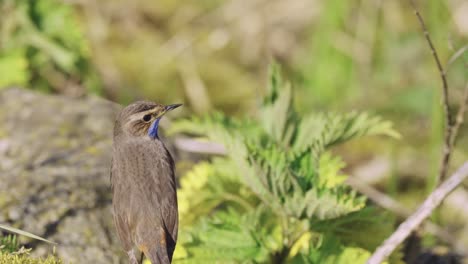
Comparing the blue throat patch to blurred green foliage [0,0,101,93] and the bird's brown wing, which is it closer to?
the bird's brown wing

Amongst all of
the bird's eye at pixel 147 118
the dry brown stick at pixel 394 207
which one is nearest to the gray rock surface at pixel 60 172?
the bird's eye at pixel 147 118

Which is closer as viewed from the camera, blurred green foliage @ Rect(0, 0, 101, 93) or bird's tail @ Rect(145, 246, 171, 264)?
bird's tail @ Rect(145, 246, 171, 264)

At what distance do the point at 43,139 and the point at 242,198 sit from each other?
1530mm

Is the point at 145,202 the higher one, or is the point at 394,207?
the point at 145,202

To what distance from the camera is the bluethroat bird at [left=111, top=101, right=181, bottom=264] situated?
3.75m

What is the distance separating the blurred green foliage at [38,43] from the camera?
6012 millimetres

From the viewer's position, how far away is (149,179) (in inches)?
154

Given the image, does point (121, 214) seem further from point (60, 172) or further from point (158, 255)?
point (60, 172)

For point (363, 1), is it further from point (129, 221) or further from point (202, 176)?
point (129, 221)

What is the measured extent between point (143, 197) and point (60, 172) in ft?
3.49

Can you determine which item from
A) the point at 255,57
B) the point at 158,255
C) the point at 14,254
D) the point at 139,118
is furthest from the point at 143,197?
the point at 255,57

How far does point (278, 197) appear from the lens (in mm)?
3840

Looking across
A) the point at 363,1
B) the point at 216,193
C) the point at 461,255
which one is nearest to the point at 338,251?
the point at 216,193

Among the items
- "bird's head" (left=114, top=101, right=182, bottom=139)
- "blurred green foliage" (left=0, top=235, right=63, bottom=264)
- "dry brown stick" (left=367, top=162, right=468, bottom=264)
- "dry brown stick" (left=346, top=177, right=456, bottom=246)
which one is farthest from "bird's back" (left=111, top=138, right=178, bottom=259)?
"dry brown stick" (left=346, top=177, right=456, bottom=246)
